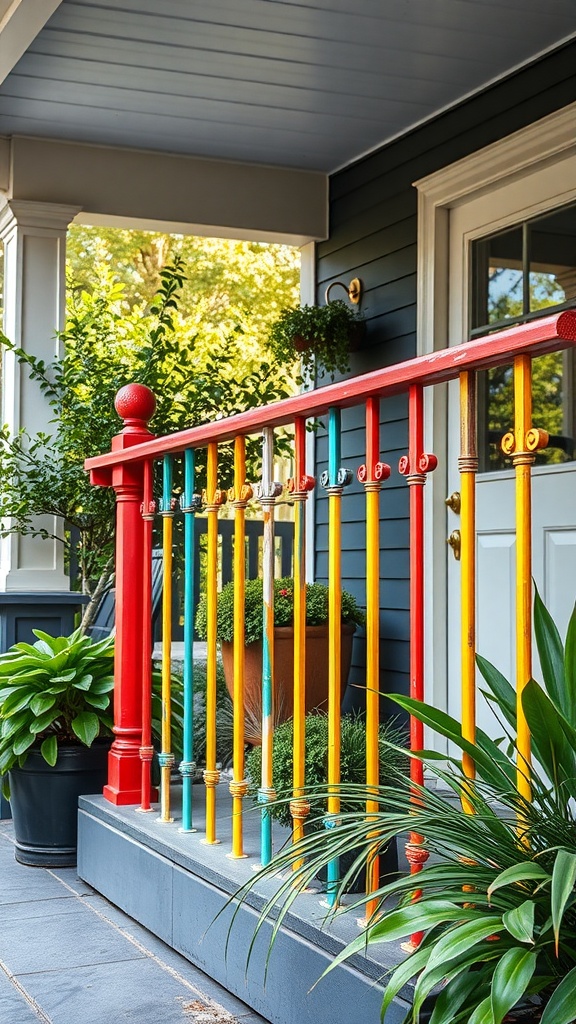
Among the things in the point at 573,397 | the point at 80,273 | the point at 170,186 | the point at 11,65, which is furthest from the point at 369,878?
the point at 80,273

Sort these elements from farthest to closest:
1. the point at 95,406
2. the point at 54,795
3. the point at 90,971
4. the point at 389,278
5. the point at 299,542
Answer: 1. the point at 389,278
2. the point at 95,406
3. the point at 54,795
4. the point at 90,971
5. the point at 299,542

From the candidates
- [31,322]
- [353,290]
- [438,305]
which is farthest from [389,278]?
[31,322]

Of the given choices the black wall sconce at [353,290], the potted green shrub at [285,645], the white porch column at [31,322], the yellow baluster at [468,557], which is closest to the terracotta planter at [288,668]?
the potted green shrub at [285,645]

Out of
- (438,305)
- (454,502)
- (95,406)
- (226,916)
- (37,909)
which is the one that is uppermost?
(438,305)

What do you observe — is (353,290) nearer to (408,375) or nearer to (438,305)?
(438,305)

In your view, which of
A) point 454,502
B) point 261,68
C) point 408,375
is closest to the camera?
point 408,375

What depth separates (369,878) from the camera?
169 centimetres

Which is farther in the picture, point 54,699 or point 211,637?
point 54,699

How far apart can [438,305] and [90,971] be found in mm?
2770

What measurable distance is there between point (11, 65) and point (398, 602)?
2.31m

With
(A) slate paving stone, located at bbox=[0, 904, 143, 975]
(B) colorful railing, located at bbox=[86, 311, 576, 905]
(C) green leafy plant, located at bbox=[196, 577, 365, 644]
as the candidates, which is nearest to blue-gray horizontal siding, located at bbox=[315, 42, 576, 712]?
(C) green leafy plant, located at bbox=[196, 577, 365, 644]

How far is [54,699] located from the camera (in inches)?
115

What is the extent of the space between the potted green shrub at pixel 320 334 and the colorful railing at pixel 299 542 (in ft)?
5.71

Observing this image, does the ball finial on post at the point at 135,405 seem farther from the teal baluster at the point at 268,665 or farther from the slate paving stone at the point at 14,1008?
the slate paving stone at the point at 14,1008
